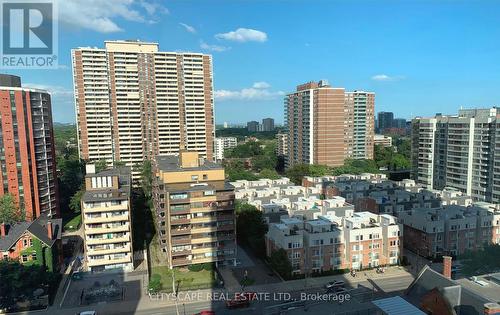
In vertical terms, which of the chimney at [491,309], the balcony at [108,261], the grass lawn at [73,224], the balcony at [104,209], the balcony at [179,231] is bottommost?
the grass lawn at [73,224]

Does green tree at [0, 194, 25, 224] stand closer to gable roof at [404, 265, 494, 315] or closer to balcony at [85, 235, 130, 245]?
balcony at [85, 235, 130, 245]

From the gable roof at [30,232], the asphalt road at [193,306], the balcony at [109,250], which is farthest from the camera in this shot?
the balcony at [109,250]

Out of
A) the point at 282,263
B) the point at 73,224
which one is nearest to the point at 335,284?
the point at 282,263

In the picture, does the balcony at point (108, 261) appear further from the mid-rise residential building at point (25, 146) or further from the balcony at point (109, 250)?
the mid-rise residential building at point (25, 146)

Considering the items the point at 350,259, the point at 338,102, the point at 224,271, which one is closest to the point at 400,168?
the point at 338,102

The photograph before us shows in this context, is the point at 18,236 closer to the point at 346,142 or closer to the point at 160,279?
the point at 160,279

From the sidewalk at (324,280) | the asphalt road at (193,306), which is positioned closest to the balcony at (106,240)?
the asphalt road at (193,306)
